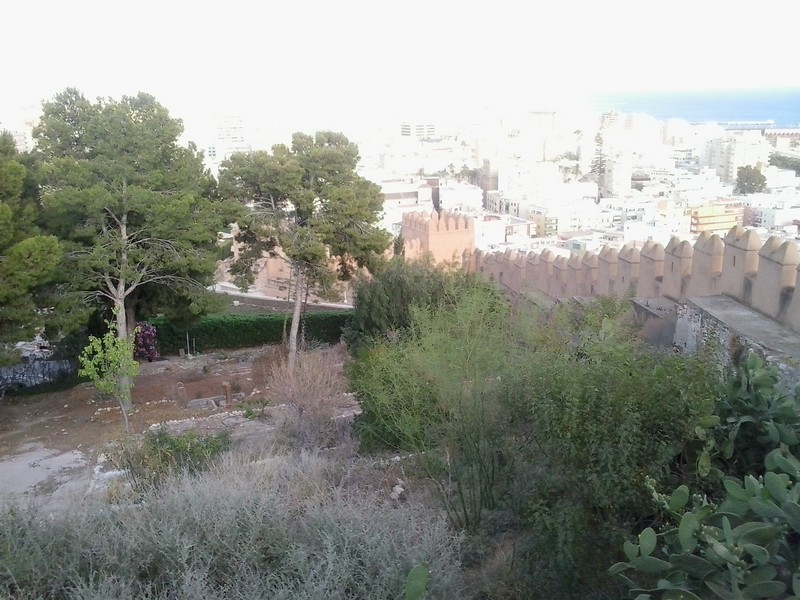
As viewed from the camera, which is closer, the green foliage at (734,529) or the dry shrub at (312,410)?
the green foliage at (734,529)

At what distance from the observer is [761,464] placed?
3607 millimetres

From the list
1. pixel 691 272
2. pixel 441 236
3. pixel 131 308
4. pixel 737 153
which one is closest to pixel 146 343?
pixel 131 308

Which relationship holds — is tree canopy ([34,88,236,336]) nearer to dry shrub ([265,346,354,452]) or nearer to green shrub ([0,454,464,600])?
dry shrub ([265,346,354,452])

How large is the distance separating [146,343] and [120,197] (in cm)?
544

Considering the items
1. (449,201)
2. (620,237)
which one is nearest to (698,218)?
(620,237)

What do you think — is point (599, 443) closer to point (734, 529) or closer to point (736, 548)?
point (734, 529)

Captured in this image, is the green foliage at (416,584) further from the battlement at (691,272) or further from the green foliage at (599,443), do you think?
the battlement at (691,272)

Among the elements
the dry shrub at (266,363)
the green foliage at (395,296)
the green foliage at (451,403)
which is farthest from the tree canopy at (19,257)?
the green foliage at (451,403)

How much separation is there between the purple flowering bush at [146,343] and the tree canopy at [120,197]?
3087 mm

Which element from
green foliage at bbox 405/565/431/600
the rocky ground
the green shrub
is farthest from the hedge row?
green foliage at bbox 405/565/431/600

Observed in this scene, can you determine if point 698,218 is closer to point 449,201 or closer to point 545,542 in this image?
point 449,201

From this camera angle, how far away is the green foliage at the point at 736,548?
2.40 metres

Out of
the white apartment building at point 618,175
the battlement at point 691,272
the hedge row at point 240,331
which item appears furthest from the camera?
the white apartment building at point 618,175

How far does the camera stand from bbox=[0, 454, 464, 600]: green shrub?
3.20 metres
